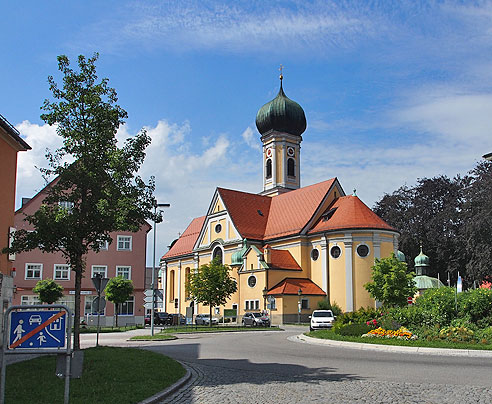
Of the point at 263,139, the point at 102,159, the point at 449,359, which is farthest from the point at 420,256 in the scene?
the point at 102,159

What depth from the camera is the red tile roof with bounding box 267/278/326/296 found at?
2127 inches

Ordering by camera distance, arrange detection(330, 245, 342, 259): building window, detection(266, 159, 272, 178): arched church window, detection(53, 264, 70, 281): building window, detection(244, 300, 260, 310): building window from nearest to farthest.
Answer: detection(53, 264, 70, 281): building window
detection(330, 245, 342, 259): building window
detection(244, 300, 260, 310): building window
detection(266, 159, 272, 178): arched church window

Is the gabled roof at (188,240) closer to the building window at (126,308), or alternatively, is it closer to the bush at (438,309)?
the building window at (126,308)

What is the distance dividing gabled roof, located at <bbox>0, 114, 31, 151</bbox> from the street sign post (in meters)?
14.2

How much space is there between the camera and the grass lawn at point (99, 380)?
379 inches

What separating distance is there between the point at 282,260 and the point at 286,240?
355cm

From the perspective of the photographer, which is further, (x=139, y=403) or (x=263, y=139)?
(x=263, y=139)

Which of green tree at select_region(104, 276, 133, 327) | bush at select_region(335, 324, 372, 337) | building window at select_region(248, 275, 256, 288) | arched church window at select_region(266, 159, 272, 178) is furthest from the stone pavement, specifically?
arched church window at select_region(266, 159, 272, 178)

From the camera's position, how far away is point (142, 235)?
51.1 meters

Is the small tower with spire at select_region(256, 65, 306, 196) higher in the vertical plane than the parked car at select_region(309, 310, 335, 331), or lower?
higher

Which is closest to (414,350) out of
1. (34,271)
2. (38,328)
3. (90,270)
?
(38,328)

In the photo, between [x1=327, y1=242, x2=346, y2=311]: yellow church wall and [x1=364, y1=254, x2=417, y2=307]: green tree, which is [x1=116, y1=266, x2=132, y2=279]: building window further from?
[x1=364, y1=254, x2=417, y2=307]: green tree

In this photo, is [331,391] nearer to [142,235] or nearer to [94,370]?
[94,370]

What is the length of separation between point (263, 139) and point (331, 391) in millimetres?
67063
